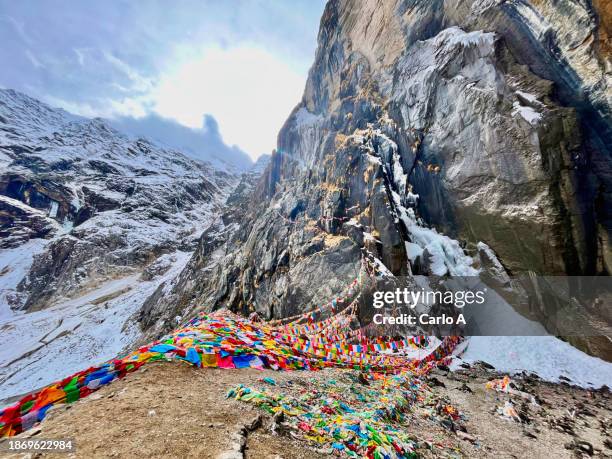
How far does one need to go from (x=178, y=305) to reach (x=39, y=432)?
124 ft

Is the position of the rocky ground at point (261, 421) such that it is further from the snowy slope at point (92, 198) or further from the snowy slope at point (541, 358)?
the snowy slope at point (92, 198)

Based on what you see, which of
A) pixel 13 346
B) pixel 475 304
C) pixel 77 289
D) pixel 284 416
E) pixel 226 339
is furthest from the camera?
pixel 77 289

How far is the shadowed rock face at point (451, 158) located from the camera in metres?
15.3

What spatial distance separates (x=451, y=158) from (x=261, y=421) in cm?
2177

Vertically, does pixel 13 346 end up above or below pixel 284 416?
below

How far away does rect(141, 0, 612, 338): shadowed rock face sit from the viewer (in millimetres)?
15281

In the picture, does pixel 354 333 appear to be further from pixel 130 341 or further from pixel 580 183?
pixel 130 341

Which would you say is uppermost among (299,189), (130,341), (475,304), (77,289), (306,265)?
(299,189)

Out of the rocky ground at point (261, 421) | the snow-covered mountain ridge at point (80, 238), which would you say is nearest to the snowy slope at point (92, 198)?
the snow-covered mountain ridge at point (80, 238)

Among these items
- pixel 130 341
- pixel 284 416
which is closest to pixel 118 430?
pixel 284 416

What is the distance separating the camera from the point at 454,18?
23.2 m

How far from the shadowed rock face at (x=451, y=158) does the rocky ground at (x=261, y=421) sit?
28.7 feet

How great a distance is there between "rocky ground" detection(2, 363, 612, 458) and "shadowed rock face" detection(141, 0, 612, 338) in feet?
28.7

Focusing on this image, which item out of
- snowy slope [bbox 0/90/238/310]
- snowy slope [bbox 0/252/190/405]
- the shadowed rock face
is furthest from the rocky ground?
snowy slope [bbox 0/90/238/310]
